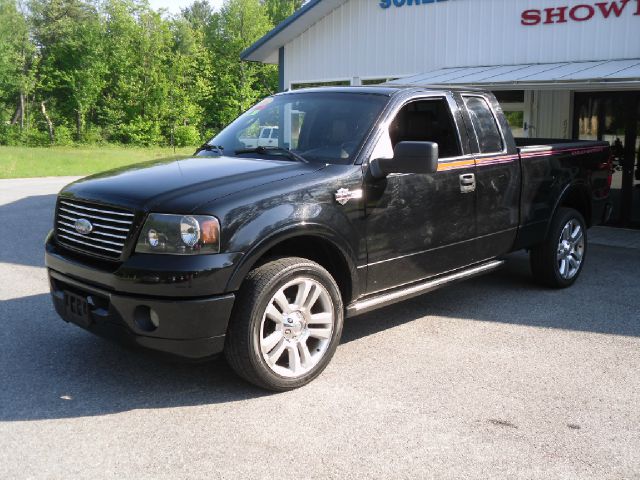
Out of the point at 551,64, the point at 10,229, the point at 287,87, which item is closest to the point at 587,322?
the point at 551,64

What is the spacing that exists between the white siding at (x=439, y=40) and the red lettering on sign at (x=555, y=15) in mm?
88

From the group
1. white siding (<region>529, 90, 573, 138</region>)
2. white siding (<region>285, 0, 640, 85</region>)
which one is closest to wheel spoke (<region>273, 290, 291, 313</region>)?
white siding (<region>285, 0, 640, 85</region>)

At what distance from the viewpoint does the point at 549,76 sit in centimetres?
1040

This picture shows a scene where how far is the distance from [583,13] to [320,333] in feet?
31.5

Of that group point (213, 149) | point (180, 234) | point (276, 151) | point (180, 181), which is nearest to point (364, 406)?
point (180, 234)

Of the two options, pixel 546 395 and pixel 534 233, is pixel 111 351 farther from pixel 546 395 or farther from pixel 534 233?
pixel 534 233

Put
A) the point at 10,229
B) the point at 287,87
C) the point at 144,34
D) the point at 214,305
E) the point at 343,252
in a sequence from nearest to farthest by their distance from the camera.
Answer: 1. the point at 214,305
2. the point at 343,252
3. the point at 10,229
4. the point at 287,87
5. the point at 144,34

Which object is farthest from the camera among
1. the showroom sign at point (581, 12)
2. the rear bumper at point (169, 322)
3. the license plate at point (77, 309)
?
the showroom sign at point (581, 12)

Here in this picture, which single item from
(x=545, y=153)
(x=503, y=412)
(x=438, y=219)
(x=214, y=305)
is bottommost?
(x=503, y=412)

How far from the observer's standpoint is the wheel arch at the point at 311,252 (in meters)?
3.91

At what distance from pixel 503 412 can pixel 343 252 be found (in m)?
1.38

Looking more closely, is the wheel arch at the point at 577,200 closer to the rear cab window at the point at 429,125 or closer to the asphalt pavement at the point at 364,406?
the asphalt pavement at the point at 364,406

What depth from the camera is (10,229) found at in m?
10.4

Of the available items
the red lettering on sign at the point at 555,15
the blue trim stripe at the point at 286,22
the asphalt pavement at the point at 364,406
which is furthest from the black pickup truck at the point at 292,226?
the blue trim stripe at the point at 286,22
